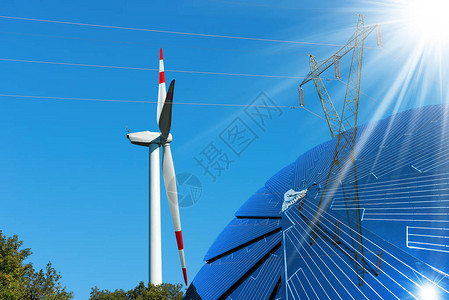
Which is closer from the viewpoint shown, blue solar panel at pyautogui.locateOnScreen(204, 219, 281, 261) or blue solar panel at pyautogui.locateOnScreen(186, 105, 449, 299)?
blue solar panel at pyautogui.locateOnScreen(186, 105, 449, 299)

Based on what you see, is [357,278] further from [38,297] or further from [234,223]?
[38,297]

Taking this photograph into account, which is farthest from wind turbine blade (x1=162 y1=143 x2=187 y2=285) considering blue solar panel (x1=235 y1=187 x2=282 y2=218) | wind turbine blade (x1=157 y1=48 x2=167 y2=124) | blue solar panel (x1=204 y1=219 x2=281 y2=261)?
blue solar panel (x1=204 y1=219 x2=281 y2=261)

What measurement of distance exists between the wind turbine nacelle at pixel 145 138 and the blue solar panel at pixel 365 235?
2506cm

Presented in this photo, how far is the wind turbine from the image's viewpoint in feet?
147

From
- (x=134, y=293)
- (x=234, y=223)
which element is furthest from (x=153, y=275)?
(x=234, y=223)

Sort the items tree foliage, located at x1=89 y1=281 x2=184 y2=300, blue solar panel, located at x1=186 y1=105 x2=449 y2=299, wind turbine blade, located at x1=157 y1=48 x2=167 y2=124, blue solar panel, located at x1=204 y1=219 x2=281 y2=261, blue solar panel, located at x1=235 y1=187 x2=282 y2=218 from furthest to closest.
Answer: wind turbine blade, located at x1=157 y1=48 x2=167 y2=124 → tree foliage, located at x1=89 y1=281 x2=184 y2=300 → blue solar panel, located at x1=235 y1=187 x2=282 y2=218 → blue solar panel, located at x1=204 y1=219 x2=281 y2=261 → blue solar panel, located at x1=186 y1=105 x2=449 y2=299

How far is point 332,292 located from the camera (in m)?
11.3

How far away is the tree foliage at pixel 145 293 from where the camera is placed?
1538 inches

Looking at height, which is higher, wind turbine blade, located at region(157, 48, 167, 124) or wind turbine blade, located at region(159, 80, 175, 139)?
wind turbine blade, located at region(157, 48, 167, 124)

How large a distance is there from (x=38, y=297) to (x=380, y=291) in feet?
142

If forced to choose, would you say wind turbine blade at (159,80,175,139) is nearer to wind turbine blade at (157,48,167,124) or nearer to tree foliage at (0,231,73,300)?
wind turbine blade at (157,48,167,124)

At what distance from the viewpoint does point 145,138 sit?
4916cm

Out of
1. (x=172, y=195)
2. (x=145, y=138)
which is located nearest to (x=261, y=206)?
(x=172, y=195)

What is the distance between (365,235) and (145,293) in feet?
107
